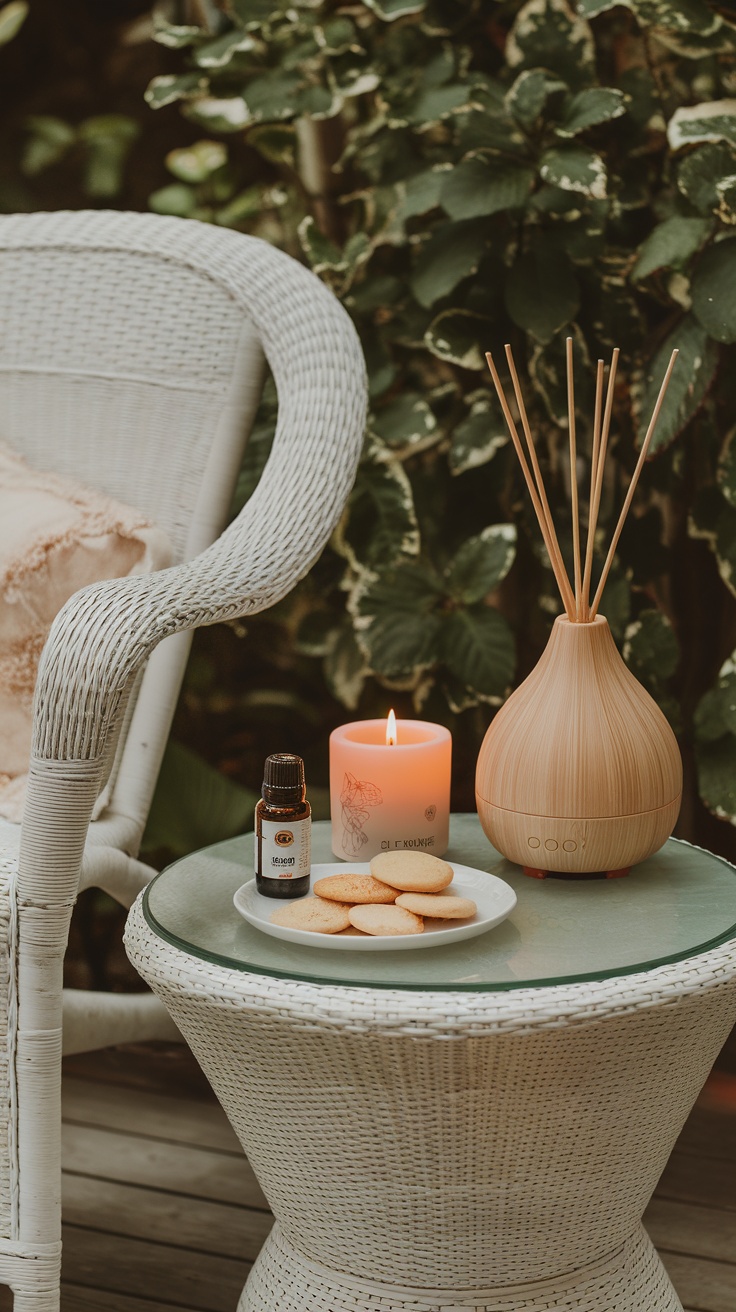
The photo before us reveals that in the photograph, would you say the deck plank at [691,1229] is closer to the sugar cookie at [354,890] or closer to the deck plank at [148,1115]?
the deck plank at [148,1115]

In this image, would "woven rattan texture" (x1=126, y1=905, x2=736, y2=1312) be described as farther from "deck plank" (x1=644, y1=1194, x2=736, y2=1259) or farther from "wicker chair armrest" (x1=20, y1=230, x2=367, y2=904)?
"deck plank" (x1=644, y1=1194, x2=736, y2=1259)

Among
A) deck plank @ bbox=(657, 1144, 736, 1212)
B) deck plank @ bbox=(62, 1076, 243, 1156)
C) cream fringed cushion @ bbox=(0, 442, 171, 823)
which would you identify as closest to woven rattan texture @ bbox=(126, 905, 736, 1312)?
cream fringed cushion @ bbox=(0, 442, 171, 823)

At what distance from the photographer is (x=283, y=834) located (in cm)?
90

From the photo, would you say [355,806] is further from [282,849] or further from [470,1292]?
[470,1292]

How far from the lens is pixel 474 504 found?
1.58 metres

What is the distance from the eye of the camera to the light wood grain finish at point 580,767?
91 cm

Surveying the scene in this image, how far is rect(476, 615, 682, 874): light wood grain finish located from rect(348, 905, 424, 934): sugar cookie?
5.1 inches

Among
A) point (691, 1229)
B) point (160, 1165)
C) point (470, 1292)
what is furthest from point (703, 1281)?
point (160, 1165)

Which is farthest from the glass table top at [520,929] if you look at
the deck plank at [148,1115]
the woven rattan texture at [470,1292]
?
the deck plank at [148,1115]

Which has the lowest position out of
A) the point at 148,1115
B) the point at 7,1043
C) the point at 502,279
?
the point at 148,1115

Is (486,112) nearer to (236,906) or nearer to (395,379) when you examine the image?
(395,379)

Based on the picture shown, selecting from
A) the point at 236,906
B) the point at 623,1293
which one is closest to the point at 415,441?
the point at 236,906

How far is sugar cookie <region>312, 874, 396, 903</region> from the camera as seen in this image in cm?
86

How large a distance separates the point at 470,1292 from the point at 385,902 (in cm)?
26
